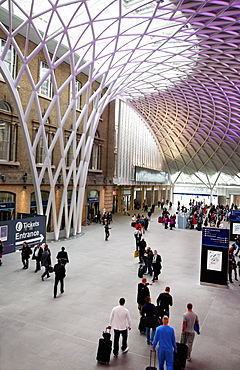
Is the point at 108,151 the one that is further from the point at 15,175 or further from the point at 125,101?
the point at 15,175

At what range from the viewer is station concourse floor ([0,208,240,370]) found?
7227 millimetres

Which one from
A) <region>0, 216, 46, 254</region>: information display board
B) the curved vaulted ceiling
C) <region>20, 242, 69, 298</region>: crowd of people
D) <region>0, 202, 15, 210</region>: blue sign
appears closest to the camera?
<region>20, 242, 69, 298</region>: crowd of people

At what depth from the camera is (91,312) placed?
32.7 ft

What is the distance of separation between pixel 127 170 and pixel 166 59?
69.6 ft

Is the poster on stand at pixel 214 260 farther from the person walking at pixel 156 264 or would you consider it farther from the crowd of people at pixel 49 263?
the crowd of people at pixel 49 263

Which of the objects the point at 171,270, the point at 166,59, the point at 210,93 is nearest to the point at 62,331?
the point at 171,270

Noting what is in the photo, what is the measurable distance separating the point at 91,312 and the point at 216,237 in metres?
6.73

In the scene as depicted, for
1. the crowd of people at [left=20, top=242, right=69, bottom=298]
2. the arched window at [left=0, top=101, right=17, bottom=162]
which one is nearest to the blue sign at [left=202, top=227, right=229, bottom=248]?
the crowd of people at [left=20, top=242, right=69, bottom=298]

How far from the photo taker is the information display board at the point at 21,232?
55.7 feet

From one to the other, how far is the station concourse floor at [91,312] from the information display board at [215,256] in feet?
1.55

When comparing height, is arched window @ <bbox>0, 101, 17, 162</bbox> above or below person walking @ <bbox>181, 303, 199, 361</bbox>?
above

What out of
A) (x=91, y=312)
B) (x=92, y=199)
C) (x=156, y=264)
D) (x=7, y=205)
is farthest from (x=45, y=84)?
(x=91, y=312)

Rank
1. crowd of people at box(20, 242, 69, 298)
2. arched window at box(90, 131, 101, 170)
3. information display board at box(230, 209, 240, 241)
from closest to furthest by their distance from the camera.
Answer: crowd of people at box(20, 242, 69, 298)
information display board at box(230, 209, 240, 241)
arched window at box(90, 131, 101, 170)

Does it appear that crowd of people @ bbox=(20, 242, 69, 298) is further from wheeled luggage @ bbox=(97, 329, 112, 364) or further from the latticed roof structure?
the latticed roof structure
